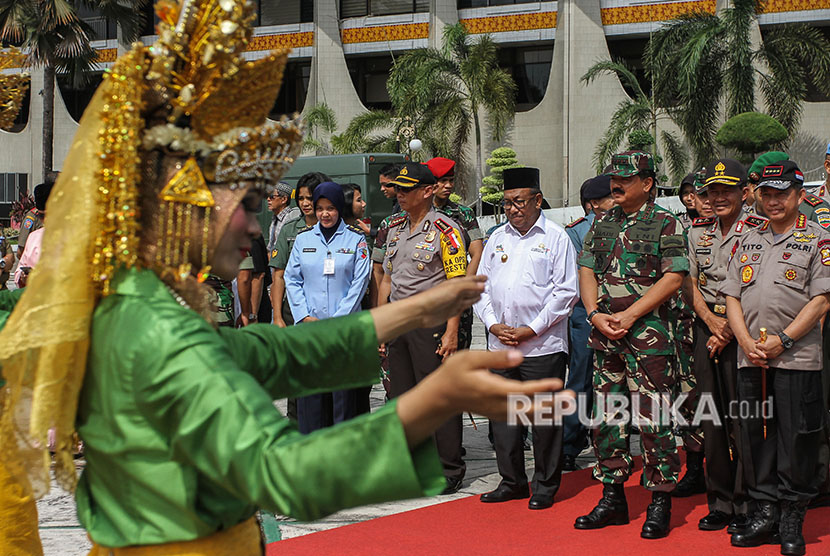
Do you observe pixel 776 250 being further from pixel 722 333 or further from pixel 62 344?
pixel 62 344

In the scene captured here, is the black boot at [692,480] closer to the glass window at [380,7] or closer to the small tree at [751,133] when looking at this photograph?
the small tree at [751,133]

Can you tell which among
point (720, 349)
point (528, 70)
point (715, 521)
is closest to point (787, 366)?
point (720, 349)

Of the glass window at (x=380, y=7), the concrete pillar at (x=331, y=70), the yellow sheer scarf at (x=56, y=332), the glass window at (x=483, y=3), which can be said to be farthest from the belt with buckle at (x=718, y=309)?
the glass window at (x=380, y=7)

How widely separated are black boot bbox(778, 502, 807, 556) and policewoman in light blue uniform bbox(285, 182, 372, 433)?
2.91 m

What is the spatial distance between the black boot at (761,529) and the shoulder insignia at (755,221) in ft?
4.89

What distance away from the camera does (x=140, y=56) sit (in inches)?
75.6

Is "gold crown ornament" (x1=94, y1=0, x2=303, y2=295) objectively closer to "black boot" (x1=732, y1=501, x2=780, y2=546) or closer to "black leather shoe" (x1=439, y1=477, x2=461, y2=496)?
"black boot" (x1=732, y1=501, x2=780, y2=546)

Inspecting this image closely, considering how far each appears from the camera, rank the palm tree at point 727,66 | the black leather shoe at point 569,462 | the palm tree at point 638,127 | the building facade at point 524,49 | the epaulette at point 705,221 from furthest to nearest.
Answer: the building facade at point 524,49, the palm tree at point 638,127, the palm tree at point 727,66, the black leather shoe at point 569,462, the epaulette at point 705,221

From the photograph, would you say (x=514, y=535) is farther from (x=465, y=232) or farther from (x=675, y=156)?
(x=675, y=156)

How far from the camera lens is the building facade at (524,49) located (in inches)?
1074

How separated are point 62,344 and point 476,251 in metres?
5.01

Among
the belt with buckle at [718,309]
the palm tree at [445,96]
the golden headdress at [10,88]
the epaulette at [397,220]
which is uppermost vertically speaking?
the palm tree at [445,96]

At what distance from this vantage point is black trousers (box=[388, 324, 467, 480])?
243 inches

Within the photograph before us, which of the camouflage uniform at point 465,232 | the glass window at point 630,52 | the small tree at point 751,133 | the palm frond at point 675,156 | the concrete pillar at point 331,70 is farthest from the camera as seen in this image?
the concrete pillar at point 331,70
